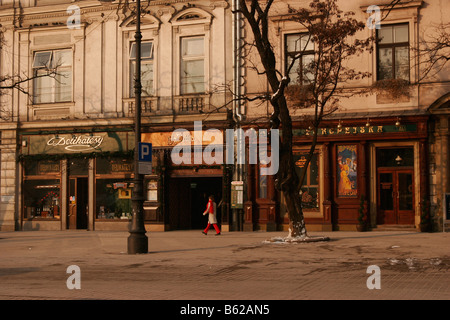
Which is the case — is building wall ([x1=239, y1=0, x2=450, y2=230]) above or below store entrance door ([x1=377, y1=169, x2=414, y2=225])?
above

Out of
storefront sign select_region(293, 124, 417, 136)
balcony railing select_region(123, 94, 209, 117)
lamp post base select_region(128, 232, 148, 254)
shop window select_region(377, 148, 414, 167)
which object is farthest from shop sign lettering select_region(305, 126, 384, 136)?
lamp post base select_region(128, 232, 148, 254)

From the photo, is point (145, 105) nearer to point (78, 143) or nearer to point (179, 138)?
point (179, 138)

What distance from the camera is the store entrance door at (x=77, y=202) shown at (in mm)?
27312

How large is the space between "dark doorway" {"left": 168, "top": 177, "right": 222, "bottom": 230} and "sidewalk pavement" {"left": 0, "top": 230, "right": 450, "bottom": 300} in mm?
4888

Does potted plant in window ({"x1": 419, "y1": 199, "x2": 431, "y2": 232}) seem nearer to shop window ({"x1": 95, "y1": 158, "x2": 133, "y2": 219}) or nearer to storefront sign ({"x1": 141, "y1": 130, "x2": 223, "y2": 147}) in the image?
storefront sign ({"x1": 141, "y1": 130, "x2": 223, "y2": 147})

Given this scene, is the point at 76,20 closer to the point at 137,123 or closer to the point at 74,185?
the point at 74,185

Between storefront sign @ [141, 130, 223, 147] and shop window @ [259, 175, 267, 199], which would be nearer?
shop window @ [259, 175, 267, 199]

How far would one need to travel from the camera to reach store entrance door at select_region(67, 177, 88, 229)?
89.6 ft

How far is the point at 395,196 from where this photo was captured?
77.9ft

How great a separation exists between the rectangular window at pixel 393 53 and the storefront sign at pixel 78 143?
10.9 m

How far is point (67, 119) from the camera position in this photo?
27.2 metres

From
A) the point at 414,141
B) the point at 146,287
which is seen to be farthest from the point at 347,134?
the point at 146,287

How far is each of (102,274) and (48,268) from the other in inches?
79.2
